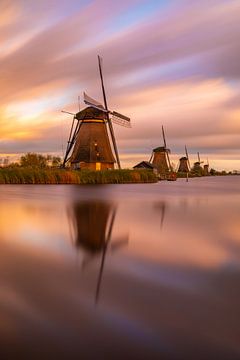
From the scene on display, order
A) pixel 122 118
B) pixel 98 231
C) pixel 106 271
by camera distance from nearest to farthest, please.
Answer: pixel 106 271
pixel 98 231
pixel 122 118

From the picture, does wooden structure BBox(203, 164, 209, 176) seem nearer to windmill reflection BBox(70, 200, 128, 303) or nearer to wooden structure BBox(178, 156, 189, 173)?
wooden structure BBox(178, 156, 189, 173)

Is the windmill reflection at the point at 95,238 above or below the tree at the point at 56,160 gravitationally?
below

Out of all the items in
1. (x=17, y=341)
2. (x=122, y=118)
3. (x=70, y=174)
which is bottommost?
(x=17, y=341)

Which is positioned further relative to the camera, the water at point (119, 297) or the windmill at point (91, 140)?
the windmill at point (91, 140)

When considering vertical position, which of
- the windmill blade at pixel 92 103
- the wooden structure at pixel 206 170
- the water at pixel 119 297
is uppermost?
the windmill blade at pixel 92 103

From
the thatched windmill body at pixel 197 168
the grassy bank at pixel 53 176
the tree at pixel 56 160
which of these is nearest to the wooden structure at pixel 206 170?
the thatched windmill body at pixel 197 168

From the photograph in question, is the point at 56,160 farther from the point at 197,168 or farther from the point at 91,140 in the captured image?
the point at 197,168

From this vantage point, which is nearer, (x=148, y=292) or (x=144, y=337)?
(x=144, y=337)

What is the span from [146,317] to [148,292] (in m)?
0.61

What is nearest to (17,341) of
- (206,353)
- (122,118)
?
(206,353)

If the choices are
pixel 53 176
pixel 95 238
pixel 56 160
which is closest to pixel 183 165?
pixel 56 160

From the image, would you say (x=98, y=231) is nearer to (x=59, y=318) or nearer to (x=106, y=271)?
(x=106, y=271)

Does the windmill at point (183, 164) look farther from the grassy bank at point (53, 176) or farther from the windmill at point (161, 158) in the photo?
the grassy bank at point (53, 176)

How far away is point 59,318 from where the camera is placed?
2.61 metres
